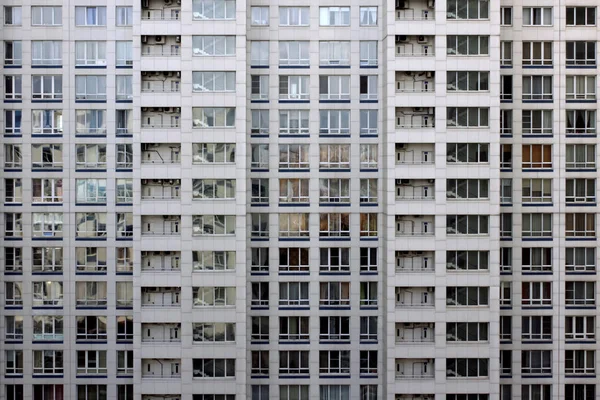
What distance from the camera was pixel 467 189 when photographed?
43.8 m

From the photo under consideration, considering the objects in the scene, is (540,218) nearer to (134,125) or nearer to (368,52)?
(368,52)

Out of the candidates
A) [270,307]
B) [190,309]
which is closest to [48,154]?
[190,309]

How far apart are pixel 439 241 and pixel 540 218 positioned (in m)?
6.61

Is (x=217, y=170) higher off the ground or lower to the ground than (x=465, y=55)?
lower

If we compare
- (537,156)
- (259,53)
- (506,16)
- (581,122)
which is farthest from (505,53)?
(259,53)

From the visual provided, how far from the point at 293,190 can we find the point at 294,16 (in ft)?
32.4

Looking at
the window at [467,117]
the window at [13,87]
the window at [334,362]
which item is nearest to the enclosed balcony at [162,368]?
the window at [334,362]

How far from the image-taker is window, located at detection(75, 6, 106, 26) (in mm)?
44969

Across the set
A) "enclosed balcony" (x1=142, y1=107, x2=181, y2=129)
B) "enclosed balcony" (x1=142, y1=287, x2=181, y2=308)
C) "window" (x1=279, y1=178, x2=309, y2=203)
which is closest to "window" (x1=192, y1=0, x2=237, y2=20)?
"enclosed balcony" (x1=142, y1=107, x2=181, y2=129)

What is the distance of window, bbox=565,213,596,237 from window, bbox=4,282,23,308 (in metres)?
31.4

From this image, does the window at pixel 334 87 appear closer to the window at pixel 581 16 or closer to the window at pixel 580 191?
the window at pixel 581 16

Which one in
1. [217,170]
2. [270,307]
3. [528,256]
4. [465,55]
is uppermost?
[465,55]

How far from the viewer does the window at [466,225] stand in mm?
43906

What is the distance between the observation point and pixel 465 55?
43.5 m
